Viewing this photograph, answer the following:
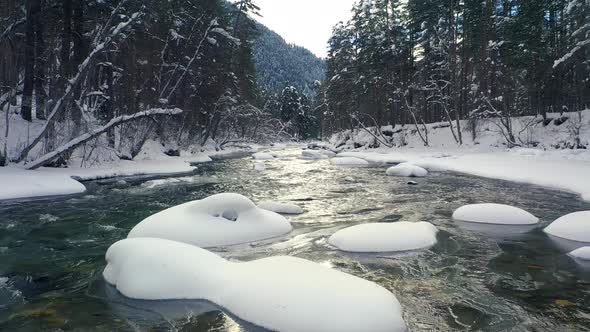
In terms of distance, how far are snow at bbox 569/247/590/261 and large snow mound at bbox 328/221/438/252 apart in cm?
201

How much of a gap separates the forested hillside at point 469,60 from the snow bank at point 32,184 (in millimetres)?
20907

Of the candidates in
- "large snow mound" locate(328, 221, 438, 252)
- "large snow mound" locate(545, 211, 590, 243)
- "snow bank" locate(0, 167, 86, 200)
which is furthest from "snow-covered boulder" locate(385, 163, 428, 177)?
"snow bank" locate(0, 167, 86, 200)

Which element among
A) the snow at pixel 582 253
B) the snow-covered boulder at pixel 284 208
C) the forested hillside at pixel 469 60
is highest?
the forested hillside at pixel 469 60

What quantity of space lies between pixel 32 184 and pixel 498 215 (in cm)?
1269

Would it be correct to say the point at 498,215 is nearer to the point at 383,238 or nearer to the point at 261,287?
the point at 383,238

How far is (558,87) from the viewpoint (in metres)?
26.4

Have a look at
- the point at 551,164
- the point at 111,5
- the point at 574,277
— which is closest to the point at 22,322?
the point at 574,277

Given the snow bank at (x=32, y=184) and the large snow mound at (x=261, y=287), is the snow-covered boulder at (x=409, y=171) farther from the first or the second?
the large snow mound at (x=261, y=287)

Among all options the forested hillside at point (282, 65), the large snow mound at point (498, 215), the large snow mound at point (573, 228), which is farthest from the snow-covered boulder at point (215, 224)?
the forested hillside at point (282, 65)

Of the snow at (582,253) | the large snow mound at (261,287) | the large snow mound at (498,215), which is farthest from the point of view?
the large snow mound at (498,215)

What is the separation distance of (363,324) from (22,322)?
11.0 feet

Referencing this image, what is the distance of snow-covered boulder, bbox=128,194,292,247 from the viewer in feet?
23.1

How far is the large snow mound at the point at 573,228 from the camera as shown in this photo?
6.98 metres

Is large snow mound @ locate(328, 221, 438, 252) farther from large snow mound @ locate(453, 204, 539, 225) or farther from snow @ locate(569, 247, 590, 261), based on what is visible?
snow @ locate(569, 247, 590, 261)
